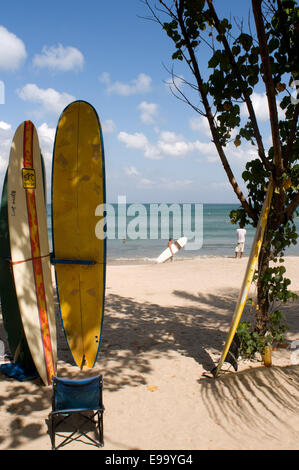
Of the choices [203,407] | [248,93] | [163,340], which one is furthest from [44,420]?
[248,93]

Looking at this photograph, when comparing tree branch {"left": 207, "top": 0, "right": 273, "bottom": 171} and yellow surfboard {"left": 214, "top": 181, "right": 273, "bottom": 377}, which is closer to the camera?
yellow surfboard {"left": 214, "top": 181, "right": 273, "bottom": 377}

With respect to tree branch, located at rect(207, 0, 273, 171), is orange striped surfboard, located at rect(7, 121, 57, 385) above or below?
below

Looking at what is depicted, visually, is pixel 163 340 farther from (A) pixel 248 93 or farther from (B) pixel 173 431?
(A) pixel 248 93

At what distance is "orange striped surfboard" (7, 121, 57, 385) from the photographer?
4.45m

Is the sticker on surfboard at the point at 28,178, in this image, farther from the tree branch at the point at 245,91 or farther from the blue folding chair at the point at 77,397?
the tree branch at the point at 245,91

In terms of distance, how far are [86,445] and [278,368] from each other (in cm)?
269

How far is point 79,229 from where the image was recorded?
202 inches

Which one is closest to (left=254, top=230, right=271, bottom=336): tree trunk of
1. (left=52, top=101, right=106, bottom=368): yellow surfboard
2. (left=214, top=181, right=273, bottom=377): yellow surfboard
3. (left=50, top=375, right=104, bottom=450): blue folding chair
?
(left=214, top=181, right=273, bottom=377): yellow surfboard

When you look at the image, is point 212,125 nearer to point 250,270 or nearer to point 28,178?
point 250,270

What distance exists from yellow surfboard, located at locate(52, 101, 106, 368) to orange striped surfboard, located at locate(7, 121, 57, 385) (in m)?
0.41

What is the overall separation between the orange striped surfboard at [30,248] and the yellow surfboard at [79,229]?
1.33 feet

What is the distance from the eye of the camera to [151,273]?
1331 centimetres

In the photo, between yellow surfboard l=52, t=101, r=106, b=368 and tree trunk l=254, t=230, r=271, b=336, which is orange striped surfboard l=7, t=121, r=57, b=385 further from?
tree trunk l=254, t=230, r=271, b=336

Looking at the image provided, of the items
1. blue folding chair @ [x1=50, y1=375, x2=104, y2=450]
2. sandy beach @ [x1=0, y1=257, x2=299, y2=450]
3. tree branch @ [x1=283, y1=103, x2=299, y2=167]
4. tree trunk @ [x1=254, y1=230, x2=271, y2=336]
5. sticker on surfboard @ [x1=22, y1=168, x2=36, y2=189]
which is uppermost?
tree branch @ [x1=283, y1=103, x2=299, y2=167]
